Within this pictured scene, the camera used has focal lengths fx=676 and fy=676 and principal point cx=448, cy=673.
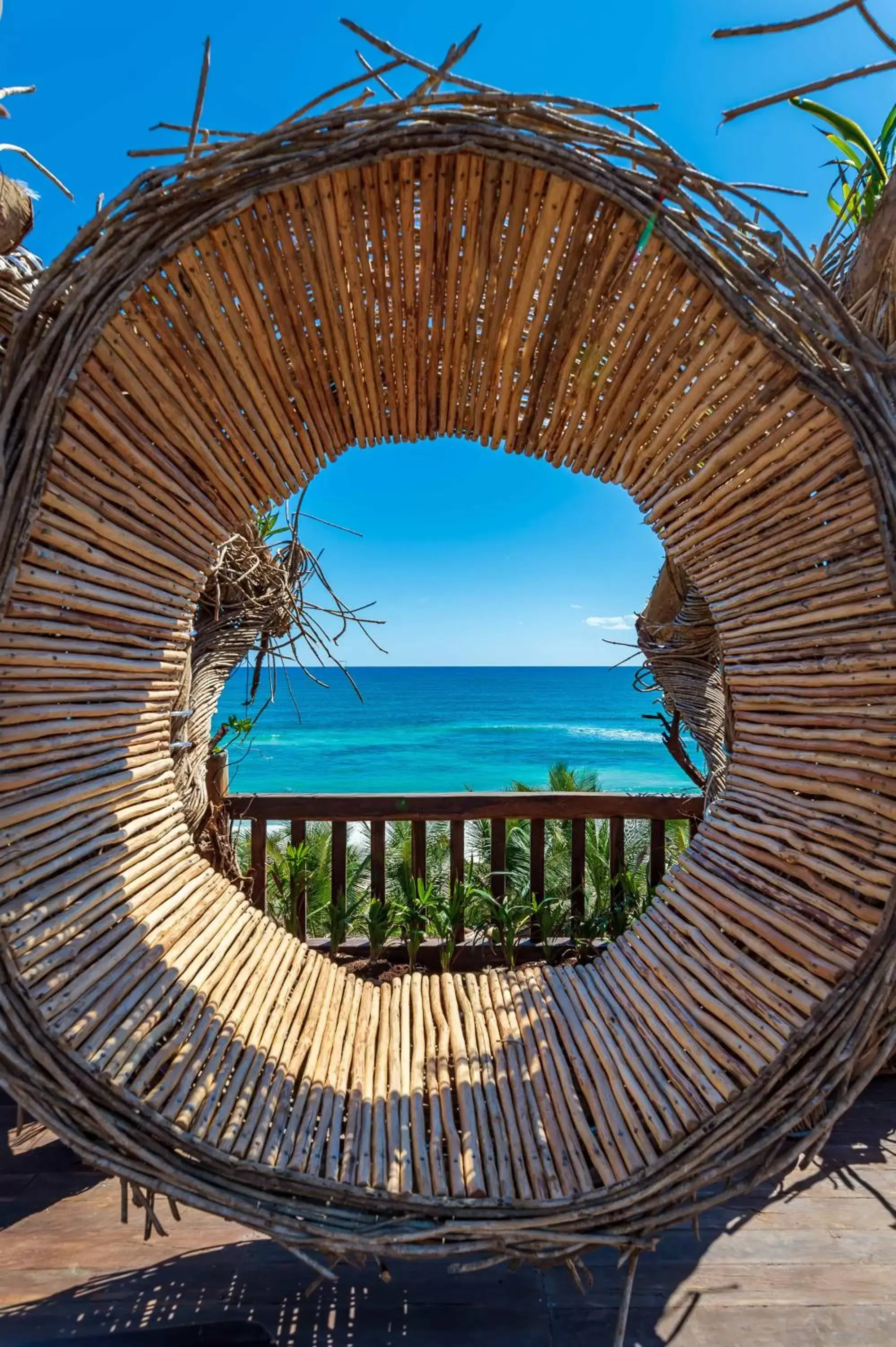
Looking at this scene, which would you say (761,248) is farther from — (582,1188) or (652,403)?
(582,1188)

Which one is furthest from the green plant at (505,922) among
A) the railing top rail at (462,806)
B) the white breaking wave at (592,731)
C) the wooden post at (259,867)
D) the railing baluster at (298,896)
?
the white breaking wave at (592,731)

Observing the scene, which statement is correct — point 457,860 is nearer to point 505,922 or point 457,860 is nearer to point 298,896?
point 505,922

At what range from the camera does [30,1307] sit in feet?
3.52

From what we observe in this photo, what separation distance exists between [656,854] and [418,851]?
866 millimetres

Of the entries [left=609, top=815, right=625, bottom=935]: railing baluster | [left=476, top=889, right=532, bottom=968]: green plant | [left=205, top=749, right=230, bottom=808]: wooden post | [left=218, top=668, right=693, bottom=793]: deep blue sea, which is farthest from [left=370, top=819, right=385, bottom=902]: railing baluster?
[left=218, top=668, right=693, bottom=793]: deep blue sea

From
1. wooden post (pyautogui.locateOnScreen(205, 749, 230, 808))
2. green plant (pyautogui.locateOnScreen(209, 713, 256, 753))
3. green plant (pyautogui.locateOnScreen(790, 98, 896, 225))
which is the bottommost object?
wooden post (pyautogui.locateOnScreen(205, 749, 230, 808))

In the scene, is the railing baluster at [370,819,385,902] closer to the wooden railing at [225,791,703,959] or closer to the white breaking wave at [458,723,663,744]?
the wooden railing at [225,791,703,959]

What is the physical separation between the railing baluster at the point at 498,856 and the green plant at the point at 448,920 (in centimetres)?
15

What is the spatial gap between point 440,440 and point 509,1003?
3.74ft

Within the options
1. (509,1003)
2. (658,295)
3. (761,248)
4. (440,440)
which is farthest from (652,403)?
(509,1003)

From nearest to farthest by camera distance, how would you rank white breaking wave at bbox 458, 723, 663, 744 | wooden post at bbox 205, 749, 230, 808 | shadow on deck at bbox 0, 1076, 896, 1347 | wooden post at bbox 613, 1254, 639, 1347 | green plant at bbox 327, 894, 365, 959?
wooden post at bbox 613, 1254, 639, 1347
shadow on deck at bbox 0, 1076, 896, 1347
wooden post at bbox 205, 749, 230, 808
green plant at bbox 327, 894, 365, 959
white breaking wave at bbox 458, 723, 663, 744

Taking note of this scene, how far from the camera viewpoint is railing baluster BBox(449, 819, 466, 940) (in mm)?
2373

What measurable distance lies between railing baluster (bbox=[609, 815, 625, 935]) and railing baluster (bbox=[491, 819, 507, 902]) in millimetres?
376

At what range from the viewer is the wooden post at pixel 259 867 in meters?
2.29
